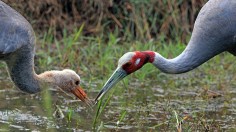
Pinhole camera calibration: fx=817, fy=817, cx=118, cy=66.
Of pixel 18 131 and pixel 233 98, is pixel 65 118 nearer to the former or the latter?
pixel 18 131

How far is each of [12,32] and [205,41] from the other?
6.58 feet

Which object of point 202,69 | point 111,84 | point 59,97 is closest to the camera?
point 111,84

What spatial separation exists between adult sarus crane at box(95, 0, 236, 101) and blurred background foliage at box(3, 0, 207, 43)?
407 cm

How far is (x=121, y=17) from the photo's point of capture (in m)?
13.0

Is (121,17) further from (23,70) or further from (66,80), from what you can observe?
(23,70)

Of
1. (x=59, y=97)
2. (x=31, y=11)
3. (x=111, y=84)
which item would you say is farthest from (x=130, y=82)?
(x=31, y=11)

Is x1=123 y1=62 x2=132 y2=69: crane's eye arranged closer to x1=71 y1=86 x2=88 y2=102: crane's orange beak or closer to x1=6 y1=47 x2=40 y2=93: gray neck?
x1=71 y1=86 x2=88 y2=102: crane's orange beak

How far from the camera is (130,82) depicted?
10.5m

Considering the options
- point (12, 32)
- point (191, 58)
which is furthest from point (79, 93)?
point (191, 58)

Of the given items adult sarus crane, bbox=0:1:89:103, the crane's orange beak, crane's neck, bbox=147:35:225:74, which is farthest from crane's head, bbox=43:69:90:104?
crane's neck, bbox=147:35:225:74

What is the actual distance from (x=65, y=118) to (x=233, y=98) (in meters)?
2.40

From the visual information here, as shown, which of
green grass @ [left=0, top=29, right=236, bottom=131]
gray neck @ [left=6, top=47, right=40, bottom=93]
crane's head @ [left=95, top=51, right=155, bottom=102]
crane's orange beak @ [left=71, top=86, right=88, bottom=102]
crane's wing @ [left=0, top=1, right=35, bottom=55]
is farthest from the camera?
crane's orange beak @ [left=71, top=86, right=88, bottom=102]

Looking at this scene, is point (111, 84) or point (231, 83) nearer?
point (111, 84)

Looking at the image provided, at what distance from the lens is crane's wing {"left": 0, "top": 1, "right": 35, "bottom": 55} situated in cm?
807
